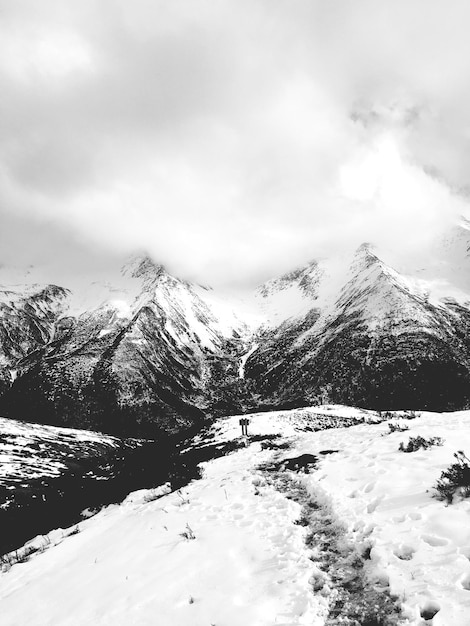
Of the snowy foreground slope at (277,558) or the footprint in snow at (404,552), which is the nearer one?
the snowy foreground slope at (277,558)

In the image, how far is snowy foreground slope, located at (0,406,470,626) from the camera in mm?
6214

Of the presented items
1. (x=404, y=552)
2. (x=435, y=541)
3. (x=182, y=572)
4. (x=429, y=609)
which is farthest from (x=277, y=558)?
(x=429, y=609)

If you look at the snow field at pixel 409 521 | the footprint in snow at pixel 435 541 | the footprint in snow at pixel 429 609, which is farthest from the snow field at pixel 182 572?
the footprint in snow at pixel 435 541

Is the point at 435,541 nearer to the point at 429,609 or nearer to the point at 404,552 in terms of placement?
the point at 404,552

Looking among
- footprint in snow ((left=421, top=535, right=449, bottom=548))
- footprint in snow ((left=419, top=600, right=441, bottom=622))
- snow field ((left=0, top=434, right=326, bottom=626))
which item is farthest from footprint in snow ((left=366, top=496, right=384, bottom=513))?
footprint in snow ((left=419, top=600, right=441, bottom=622))

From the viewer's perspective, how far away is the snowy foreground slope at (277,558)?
6214 mm

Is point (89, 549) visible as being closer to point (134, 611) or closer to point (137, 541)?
point (137, 541)

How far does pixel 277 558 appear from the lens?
8031 millimetres

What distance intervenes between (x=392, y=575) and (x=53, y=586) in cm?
805

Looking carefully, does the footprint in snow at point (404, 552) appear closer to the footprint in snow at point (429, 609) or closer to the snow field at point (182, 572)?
the footprint in snow at point (429, 609)

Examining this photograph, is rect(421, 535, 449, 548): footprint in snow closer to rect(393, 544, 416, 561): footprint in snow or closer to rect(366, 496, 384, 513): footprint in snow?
rect(393, 544, 416, 561): footprint in snow

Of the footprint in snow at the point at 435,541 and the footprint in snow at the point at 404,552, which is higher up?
the footprint in snow at the point at 435,541

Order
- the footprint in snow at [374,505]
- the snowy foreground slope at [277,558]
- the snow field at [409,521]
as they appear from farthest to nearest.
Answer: the footprint in snow at [374,505] < the snowy foreground slope at [277,558] < the snow field at [409,521]

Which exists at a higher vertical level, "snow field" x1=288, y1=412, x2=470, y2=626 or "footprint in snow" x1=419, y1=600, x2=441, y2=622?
"snow field" x1=288, y1=412, x2=470, y2=626
